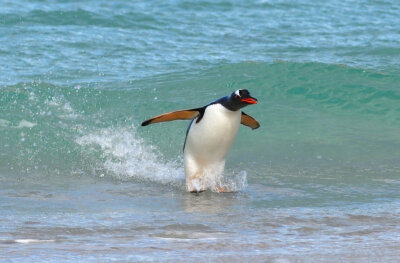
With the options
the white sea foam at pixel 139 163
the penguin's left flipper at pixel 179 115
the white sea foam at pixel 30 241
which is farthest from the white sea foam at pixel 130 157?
the white sea foam at pixel 30 241

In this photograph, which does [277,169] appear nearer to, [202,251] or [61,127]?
[61,127]

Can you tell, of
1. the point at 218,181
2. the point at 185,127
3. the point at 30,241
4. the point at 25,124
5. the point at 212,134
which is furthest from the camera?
the point at 185,127

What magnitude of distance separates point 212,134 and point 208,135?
37 mm

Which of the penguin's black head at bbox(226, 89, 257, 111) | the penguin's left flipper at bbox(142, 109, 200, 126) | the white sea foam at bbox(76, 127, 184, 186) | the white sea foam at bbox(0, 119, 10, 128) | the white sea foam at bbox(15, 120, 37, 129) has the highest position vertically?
the penguin's black head at bbox(226, 89, 257, 111)

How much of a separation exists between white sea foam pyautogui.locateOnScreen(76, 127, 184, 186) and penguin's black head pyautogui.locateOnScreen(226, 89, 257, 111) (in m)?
0.93

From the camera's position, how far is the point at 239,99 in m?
6.19

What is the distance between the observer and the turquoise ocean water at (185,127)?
4.68m

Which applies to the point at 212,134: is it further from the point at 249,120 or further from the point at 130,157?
the point at 130,157

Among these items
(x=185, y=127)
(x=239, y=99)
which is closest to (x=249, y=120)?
(x=239, y=99)

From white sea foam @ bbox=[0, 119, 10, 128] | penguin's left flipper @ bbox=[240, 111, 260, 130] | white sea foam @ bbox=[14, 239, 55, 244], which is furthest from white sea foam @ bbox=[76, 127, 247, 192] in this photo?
white sea foam @ bbox=[14, 239, 55, 244]

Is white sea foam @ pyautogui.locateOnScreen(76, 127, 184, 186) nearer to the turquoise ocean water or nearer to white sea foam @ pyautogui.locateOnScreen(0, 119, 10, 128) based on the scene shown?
the turquoise ocean water

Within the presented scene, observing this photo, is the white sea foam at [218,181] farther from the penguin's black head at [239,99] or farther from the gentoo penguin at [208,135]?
the penguin's black head at [239,99]

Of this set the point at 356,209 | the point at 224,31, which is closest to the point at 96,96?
the point at 224,31

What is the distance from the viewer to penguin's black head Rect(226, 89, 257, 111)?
6043mm
